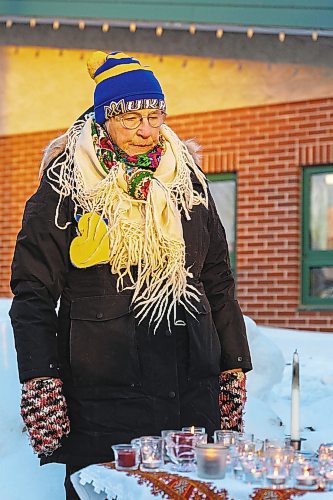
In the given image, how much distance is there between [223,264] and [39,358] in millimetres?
859

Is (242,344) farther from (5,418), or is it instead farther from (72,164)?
(5,418)

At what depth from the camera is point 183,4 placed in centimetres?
962

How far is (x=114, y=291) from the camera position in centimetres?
331

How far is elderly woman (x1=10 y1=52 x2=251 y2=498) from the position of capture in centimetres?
325

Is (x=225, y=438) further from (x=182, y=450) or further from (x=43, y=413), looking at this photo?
(x=43, y=413)

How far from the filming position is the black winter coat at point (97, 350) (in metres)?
3.25

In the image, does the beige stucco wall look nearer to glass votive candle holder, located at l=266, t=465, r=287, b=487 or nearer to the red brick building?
the red brick building

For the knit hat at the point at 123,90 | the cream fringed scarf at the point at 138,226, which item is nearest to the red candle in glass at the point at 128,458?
the cream fringed scarf at the point at 138,226

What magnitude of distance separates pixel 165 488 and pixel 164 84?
28.0 feet

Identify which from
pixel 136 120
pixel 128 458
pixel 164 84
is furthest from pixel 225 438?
pixel 164 84

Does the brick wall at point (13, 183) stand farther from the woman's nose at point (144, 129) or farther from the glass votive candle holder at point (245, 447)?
the glass votive candle holder at point (245, 447)

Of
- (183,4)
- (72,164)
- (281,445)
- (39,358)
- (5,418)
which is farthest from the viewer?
(183,4)

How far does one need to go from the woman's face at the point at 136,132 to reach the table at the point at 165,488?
4.01ft

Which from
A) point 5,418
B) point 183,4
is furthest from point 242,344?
point 183,4
